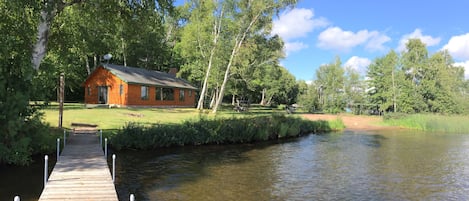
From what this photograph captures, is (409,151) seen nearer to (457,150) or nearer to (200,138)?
(457,150)

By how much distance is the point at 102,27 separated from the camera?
17.6 meters

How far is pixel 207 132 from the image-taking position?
19.4 metres

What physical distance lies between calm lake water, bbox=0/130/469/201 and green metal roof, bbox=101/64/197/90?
1741 centimetres

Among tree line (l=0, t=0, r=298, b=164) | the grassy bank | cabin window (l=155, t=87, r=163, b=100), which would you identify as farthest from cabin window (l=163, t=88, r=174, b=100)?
the grassy bank

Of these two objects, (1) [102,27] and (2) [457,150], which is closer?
(1) [102,27]

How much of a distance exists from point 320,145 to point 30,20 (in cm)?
1555

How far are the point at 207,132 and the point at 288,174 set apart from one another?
7205 millimetres

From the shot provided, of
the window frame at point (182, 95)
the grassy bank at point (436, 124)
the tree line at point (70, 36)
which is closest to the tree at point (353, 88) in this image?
the grassy bank at point (436, 124)

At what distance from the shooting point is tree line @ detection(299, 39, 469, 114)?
4900 centimetres

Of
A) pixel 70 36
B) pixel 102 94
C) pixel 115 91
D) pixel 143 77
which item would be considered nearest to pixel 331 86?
pixel 143 77

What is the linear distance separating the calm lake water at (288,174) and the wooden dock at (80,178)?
3.10 feet

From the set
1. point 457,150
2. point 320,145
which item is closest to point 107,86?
point 320,145

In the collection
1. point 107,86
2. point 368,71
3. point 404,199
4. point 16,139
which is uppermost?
point 368,71

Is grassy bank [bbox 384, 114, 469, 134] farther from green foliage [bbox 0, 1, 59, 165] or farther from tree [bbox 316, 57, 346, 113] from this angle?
green foliage [bbox 0, 1, 59, 165]
